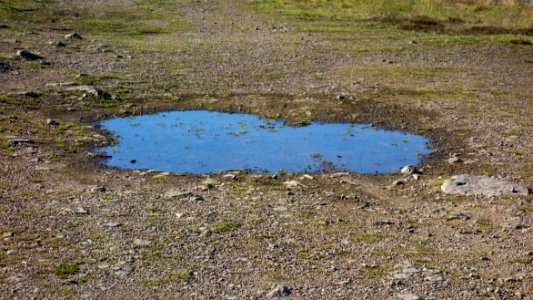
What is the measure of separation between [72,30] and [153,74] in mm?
8630

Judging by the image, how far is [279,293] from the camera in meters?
8.11

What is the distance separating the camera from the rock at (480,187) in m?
11.3

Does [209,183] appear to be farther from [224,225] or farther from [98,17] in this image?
[98,17]

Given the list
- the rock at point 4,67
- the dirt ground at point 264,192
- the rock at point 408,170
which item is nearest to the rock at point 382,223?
the dirt ground at point 264,192

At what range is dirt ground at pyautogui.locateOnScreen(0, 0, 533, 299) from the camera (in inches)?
336

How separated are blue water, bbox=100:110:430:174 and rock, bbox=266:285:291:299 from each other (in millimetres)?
4587

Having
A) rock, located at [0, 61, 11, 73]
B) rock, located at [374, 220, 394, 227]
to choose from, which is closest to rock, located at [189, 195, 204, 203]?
rock, located at [374, 220, 394, 227]

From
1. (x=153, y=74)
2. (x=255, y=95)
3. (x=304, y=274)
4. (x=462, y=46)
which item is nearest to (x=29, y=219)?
(x=304, y=274)

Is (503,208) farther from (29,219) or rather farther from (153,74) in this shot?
(153,74)

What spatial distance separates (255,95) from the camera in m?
17.4

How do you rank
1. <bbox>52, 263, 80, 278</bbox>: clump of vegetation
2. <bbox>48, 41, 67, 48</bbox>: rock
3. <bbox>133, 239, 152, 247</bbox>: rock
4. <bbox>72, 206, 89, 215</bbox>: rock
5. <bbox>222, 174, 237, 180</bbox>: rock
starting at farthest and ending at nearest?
<bbox>48, 41, 67, 48</bbox>: rock
<bbox>222, 174, 237, 180</bbox>: rock
<bbox>72, 206, 89, 215</bbox>: rock
<bbox>133, 239, 152, 247</bbox>: rock
<bbox>52, 263, 80, 278</bbox>: clump of vegetation

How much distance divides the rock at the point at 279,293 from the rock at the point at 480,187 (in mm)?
4062

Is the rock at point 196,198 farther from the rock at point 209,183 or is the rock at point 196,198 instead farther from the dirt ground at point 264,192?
the rock at point 209,183

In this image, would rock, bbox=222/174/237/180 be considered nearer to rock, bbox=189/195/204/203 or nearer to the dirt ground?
the dirt ground
